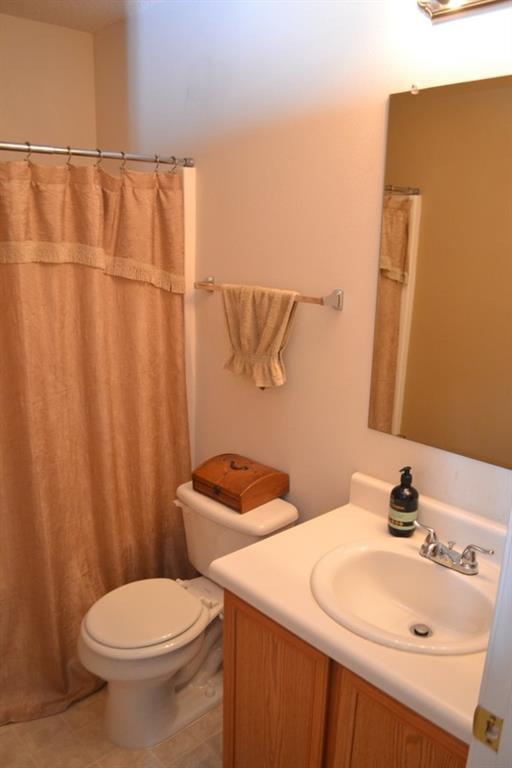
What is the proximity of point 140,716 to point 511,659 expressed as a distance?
5.13ft

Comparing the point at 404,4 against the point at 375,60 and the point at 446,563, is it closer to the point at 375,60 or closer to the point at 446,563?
the point at 375,60

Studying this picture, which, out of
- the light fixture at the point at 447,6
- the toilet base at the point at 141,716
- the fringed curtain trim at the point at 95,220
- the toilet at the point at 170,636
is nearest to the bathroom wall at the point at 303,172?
the light fixture at the point at 447,6

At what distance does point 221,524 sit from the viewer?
1.87 m

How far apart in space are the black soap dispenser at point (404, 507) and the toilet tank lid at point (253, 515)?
1.36 feet

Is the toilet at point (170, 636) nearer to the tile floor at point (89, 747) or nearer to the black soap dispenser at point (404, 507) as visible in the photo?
the tile floor at point (89, 747)

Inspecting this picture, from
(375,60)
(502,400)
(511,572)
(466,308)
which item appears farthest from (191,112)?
(511,572)

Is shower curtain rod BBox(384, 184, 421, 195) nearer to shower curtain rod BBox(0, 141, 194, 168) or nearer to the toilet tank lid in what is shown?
shower curtain rod BBox(0, 141, 194, 168)

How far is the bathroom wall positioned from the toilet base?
2.63 ft

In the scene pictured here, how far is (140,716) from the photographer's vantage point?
6.06ft

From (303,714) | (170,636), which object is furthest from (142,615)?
(303,714)

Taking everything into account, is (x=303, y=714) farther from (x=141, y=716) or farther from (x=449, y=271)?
(x=449, y=271)

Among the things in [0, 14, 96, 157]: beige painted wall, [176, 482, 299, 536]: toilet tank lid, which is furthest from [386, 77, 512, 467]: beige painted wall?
[0, 14, 96, 157]: beige painted wall

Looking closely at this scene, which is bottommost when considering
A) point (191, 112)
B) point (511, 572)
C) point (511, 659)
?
point (511, 659)

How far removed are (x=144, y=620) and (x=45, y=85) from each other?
2.12 meters
